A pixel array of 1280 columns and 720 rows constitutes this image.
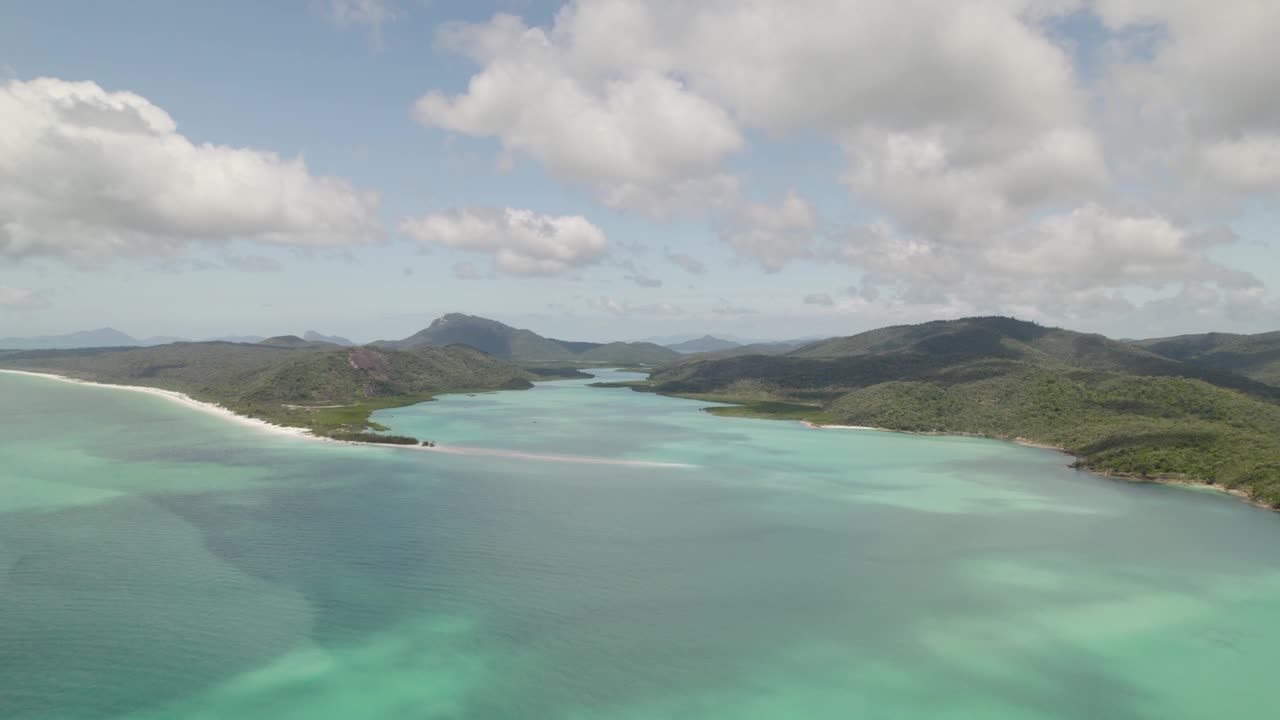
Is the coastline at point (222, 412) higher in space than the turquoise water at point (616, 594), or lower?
higher

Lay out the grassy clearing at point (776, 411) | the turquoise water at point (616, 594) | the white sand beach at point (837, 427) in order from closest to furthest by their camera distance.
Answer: the turquoise water at point (616, 594) < the white sand beach at point (837, 427) < the grassy clearing at point (776, 411)

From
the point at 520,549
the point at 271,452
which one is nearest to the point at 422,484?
the point at 520,549

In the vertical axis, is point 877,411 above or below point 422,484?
above

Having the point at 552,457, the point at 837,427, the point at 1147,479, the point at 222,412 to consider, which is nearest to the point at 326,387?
the point at 222,412

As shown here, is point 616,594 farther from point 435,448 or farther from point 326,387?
point 326,387

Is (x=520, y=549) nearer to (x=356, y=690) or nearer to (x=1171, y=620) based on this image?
(x=356, y=690)

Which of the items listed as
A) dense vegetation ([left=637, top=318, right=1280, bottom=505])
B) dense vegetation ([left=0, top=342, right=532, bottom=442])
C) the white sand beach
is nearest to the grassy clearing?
dense vegetation ([left=637, top=318, right=1280, bottom=505])

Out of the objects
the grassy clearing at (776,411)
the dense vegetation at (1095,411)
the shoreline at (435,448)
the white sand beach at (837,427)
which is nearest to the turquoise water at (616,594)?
the shoreline at (435,448)

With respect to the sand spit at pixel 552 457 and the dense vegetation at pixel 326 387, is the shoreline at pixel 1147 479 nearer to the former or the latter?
the sand spit at pixel 552 457
